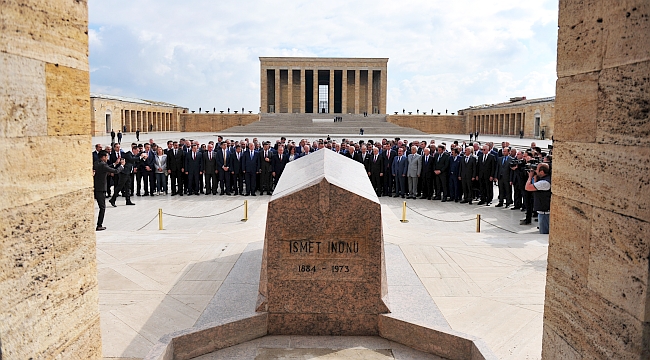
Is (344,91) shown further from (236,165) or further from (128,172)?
(128,172)

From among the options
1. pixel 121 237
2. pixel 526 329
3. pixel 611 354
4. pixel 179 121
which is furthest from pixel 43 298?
pixel 179 121

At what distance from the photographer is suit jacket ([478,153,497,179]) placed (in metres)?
13.2

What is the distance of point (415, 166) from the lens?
46.9ft

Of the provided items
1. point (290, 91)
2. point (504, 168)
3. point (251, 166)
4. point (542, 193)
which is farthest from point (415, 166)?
point (290, 91)

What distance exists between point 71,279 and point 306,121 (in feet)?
169

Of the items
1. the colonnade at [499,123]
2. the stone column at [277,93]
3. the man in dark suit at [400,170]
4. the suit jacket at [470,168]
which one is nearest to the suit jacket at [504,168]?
the suit jacket at [470,168]

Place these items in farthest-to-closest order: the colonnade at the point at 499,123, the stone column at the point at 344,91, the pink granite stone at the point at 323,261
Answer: the stone column at the point at 344,91 → the colonnade at the point at 499,123 → the pink granite stone at the point at 323,261

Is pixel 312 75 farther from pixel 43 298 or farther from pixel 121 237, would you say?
pixel 43 298

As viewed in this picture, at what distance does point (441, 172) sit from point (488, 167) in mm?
1324

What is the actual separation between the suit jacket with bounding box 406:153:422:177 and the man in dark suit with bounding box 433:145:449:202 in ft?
1.42

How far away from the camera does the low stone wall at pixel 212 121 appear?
57.9 meters

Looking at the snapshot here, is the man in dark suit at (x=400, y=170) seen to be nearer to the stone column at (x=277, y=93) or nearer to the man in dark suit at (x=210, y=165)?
the man in dark suit at (x=210, y=165)

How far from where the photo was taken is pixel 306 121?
54000 millimetres

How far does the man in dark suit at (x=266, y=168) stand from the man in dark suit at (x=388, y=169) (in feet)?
11.4
